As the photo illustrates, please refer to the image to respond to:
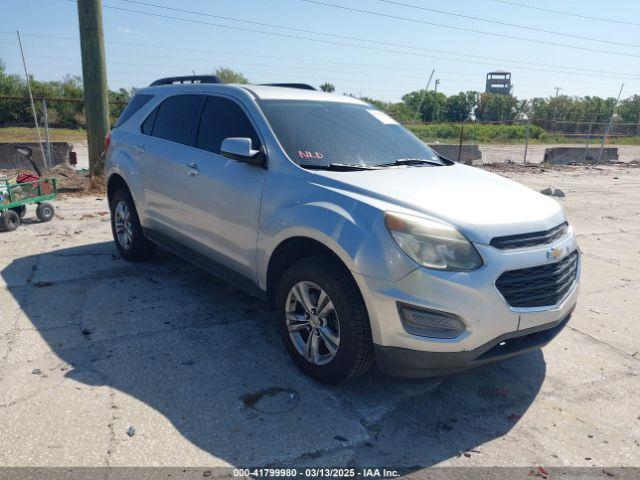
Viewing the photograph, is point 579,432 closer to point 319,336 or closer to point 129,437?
point 319,336

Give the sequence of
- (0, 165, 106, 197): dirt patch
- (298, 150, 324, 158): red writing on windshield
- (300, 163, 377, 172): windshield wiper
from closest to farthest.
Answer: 1. (300, 163, 377, 172): windshield wiper
2. (298, 150, 324, 158): red writing on windshield
3. (0, 165, 106, 197): dirt patch

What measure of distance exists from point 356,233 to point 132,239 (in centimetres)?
354

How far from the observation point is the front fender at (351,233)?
2936 mm

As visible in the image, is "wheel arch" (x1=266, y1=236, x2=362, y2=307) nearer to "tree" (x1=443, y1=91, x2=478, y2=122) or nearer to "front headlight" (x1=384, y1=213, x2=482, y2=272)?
"front headlight" (x1=384, y1=213, x2=482, y2=272)

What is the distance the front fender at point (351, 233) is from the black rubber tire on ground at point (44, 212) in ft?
18.2

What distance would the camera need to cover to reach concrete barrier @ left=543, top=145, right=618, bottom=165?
66.7ft

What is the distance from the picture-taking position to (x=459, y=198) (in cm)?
336

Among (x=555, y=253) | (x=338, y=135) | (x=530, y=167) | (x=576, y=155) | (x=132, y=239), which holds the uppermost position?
(x=338, y=135)

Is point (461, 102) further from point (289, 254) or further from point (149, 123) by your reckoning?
point (289, 254)

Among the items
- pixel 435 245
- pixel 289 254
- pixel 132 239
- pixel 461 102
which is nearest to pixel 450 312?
pixel 435 245

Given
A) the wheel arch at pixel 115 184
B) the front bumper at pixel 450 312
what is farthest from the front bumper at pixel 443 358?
the wheel arch at pixel 115 184

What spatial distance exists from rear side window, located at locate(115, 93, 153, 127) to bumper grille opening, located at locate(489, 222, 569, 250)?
410 centimetres

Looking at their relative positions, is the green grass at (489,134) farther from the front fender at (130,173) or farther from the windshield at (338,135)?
the windshield at (338,135)

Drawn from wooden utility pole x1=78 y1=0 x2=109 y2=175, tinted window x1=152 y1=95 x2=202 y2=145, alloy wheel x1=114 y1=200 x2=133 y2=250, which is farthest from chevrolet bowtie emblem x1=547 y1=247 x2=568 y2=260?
wooden utility pole x1=78 y1=0 x2=109 y2=175
